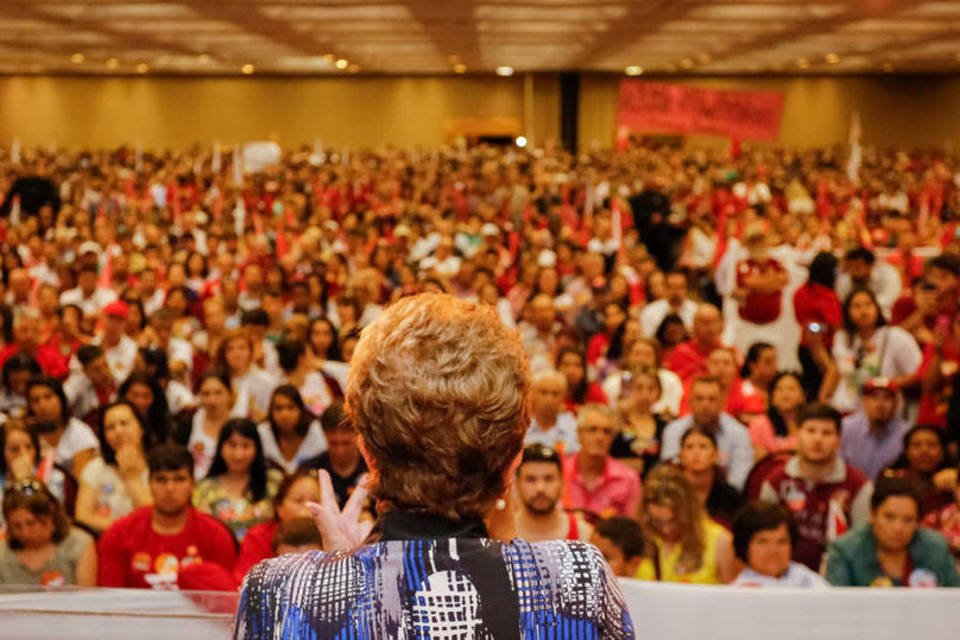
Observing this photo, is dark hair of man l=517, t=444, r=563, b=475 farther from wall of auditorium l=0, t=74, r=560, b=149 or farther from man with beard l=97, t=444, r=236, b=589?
wall of auditorium l=0, t=74, r=560, b=149

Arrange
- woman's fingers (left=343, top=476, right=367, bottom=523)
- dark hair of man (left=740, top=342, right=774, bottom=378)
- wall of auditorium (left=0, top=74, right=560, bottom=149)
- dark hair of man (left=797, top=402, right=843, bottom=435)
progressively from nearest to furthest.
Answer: woman's fingers (left=343, top=476, right=367, bottom=523)
dark hair of man (left=797, top=402, right=843, bottom=435)
dark hair of man (left=740, top=342, right=774, bottom=378)
wall of auditorium (left=0, top=74, right=560, bottom=149)

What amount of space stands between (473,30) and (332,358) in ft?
37.2

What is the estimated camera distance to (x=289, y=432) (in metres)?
5.27

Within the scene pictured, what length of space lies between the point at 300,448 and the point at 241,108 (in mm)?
27396

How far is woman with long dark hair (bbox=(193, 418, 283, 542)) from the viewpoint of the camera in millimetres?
4531

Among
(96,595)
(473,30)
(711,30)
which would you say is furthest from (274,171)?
(96,595)

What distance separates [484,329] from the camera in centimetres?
132

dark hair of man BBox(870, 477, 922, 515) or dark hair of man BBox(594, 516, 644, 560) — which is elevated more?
dark hair of man BBox(870, 477, 922, 515)

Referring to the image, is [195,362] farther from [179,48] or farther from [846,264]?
[179,48]

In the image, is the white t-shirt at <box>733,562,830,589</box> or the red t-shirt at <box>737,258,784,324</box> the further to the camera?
the red t-shirt at <box>737,258,784,324</box>

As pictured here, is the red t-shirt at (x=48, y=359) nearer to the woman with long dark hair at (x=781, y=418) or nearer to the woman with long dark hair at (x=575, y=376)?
the woman with long dark hair at (x=575, y=376)

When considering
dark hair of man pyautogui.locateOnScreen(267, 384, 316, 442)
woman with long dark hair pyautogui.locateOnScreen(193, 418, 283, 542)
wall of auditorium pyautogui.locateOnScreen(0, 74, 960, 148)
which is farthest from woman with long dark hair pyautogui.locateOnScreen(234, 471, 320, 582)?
wall of auditorium pyautogui.locateOnScreen(0, 74, 960, 148)

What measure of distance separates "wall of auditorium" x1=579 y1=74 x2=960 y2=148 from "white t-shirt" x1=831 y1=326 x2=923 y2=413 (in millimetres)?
24552

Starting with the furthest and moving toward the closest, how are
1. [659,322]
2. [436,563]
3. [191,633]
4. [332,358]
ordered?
[659,322] < [332,358] < [191,633] < [436,563]
